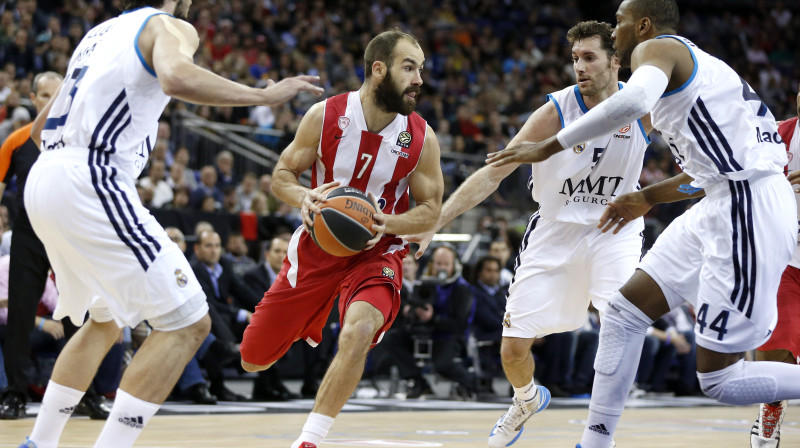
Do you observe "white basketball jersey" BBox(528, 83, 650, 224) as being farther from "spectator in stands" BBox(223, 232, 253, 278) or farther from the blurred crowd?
"spectator in stands" BBox(223, 232, 253, 278)

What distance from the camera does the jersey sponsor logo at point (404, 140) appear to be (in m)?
5.44

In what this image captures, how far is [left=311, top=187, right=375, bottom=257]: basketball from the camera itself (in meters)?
4.90

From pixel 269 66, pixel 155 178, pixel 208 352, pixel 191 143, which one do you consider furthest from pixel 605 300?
pixel 269 66

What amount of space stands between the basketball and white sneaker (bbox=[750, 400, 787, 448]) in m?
2.56

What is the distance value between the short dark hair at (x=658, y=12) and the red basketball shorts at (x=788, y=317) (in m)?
2.02

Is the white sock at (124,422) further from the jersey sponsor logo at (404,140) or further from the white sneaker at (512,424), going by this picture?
the white sneaker at (512,424)

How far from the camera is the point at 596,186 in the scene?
5.82 meters

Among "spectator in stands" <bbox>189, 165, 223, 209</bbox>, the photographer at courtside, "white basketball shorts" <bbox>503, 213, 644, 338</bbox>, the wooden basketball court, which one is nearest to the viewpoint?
"white basketball shorts" <bbox>503, 213, 644, 338</bbox>

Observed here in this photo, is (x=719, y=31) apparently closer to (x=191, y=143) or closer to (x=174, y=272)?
(x=191, y=143)

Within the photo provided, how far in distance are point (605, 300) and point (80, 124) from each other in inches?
122

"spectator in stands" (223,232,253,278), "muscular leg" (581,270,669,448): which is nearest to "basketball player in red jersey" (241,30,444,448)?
"muscular leg" (581,270,669,448)

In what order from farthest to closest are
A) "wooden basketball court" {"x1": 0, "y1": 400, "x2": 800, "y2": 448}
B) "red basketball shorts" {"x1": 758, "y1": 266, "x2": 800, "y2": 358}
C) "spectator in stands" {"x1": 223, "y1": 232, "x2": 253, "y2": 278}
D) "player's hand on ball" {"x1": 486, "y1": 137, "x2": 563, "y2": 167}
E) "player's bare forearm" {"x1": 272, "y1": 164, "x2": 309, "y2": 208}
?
"spectator in stands" {"x1": 223, "y1": 232, "x2": 253, "y2": 278}
"wooden basketball court" {"x1": 0, "y1": 400, "x2": 800, "y2": 448}
"red basketball shorts" {"x1": 758, "y1": 266, "x2": 800, "y2": 358}
"player's bare forearm" {"x1": 272, "y1": 164, "x2": 309, "y2": 208}
"player's hand on ball" {"x1": 486, "y1": 137, "x2": 563, "y2": 167}

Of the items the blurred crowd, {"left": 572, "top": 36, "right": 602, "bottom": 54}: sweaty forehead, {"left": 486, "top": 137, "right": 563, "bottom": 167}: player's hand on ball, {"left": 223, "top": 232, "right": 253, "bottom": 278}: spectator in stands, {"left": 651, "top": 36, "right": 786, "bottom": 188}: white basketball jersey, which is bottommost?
{"left": 223, "top": 232, "right": 253, "bottom": 278}: spectator in stands

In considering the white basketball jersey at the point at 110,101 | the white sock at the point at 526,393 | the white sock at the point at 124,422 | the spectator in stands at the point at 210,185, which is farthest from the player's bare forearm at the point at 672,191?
the spectator in stands at the point at 210,185
